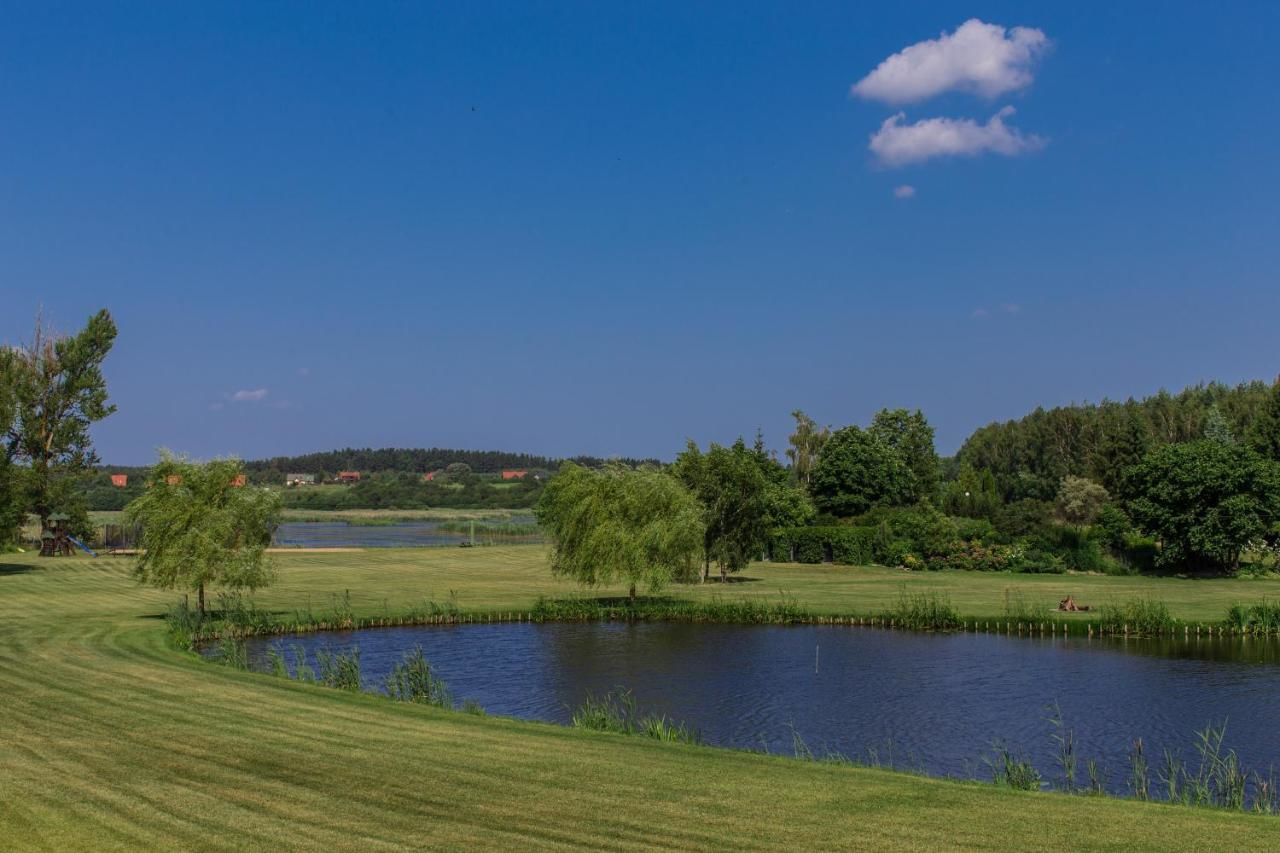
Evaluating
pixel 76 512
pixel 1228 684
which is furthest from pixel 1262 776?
pixel 76 512

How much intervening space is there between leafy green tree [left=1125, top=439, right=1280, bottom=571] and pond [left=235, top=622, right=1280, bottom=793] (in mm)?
23205

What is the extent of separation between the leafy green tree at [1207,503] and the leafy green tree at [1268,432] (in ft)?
41.9

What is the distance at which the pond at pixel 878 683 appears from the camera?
22281mm

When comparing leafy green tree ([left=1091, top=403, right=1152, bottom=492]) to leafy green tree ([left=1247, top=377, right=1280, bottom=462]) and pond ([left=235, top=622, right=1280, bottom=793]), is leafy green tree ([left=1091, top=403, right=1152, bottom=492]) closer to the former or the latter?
leafy green tree ([left=1247, top=377, right=1280, bottom=462])

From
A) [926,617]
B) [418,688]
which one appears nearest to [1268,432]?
[926,617]

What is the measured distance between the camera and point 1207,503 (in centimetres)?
5819

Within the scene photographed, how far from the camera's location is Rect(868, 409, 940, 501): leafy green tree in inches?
3875

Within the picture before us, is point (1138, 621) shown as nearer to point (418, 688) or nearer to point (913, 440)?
point (418, 688)

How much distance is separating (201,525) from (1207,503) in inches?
1906

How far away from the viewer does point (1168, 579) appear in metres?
56.8

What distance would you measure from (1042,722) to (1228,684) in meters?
7.56

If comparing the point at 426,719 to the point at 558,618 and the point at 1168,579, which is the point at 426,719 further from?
the point at 1168,579

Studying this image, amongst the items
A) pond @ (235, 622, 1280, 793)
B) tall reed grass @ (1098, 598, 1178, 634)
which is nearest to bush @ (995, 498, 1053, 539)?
tall reed grass @ (1098, 598, 1178, 634)

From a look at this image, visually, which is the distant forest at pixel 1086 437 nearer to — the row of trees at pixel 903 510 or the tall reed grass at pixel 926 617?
the row of trees at pixel 903 510
